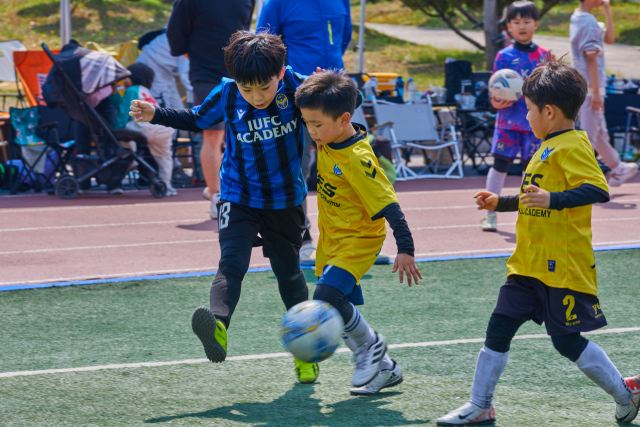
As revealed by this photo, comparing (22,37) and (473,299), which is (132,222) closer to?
(473,299)

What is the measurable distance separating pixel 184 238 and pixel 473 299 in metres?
A: 3.07

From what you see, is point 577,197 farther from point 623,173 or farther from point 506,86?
point 623,173

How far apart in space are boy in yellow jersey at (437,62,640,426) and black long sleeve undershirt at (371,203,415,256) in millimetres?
328

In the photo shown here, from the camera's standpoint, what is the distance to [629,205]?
8805mm

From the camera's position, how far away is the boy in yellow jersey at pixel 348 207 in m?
3.22

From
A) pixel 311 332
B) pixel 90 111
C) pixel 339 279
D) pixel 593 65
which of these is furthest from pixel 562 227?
pixel 90 111

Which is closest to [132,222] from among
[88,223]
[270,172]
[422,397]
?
[88,223]

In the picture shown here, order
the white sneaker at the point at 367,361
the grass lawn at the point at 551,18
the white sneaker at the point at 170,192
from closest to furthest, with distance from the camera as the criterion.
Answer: the white sneaker at the point at 367,361 < the white sneaker at the point at 170,192 < the grass lawn at the point at 551,18

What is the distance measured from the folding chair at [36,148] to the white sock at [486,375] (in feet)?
23.7

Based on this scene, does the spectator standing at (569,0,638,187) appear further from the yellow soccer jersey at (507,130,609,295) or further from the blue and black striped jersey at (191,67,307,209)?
the yellow soccer jersey at (507,130,609,295)

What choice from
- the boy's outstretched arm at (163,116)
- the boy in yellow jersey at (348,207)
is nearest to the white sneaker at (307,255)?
the boy's outstretched arm at (163,116)

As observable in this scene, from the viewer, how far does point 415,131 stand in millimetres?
11375

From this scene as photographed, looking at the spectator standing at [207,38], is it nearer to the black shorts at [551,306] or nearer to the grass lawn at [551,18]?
the black shorts at [551,306]

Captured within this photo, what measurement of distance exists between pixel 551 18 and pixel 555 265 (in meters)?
36.7
